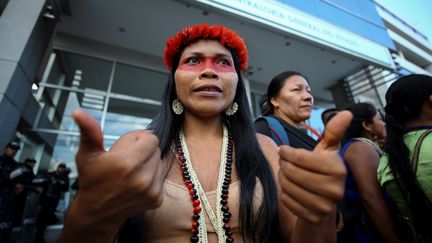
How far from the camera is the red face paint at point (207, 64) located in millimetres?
1078

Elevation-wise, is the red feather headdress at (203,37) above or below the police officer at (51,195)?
above

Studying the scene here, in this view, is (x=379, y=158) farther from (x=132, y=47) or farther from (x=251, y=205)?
(x=132, y=47)

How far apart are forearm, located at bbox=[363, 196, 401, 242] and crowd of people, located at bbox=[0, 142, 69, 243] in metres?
4.29

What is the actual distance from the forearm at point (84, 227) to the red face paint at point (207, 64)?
2.49ft

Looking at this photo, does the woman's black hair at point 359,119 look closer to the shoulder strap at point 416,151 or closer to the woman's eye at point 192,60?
the shoulder strap at point 416,151

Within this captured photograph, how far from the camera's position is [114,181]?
0.47 metres

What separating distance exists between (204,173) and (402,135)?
1.24m

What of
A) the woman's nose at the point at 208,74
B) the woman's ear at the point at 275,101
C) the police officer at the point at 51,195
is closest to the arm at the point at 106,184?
the woman's nose at the point at 208,74

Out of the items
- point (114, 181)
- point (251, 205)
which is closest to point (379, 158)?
point (251, 205)

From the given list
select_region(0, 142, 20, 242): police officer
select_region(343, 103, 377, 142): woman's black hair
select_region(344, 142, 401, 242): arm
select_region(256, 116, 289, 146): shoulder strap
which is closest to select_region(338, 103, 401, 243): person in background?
select_region(344, 142, 401, 242): arm

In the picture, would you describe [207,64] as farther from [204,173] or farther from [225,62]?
[204,173]

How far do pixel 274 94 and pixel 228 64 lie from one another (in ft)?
3.20

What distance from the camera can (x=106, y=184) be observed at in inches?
18.8

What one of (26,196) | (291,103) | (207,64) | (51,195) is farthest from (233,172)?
(51,195)
